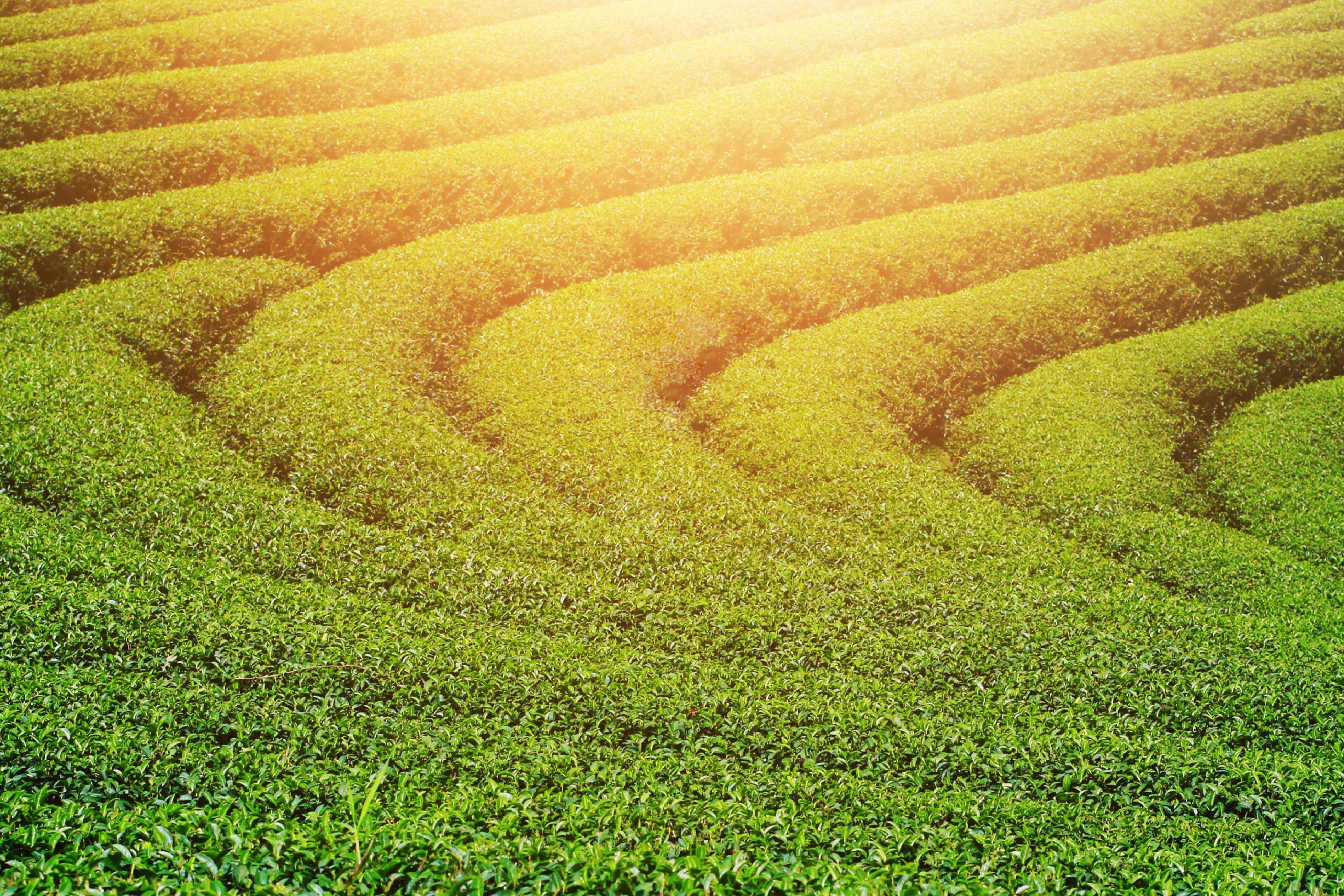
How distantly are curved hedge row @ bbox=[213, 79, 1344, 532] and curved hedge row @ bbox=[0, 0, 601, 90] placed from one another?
59.5 ft

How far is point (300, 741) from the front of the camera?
11.8 metres

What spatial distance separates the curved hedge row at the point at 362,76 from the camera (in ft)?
106

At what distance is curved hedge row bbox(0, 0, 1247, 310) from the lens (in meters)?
26.0

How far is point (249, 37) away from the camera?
1535 inches

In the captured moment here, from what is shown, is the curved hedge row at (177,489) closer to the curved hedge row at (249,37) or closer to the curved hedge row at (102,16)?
the curved hedge row at (249,37)

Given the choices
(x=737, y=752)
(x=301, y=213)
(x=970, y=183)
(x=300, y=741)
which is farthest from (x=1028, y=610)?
(x=301, y=213)

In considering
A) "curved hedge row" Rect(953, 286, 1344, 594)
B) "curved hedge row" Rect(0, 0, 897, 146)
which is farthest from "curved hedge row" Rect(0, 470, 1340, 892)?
"curved hedge row" Rect(0, 0, 897, 146)

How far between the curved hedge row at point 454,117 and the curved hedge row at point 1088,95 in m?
7.90

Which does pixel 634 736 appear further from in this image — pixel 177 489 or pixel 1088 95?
pixel 1088 95

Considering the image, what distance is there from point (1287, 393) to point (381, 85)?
3473 cm

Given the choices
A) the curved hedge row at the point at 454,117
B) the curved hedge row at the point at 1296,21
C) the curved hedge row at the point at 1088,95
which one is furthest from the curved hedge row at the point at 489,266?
the curved hedge row at the point at 454,117

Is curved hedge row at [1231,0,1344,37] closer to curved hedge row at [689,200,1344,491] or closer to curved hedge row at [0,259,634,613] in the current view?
curved hedge row at [689,200,1344,491]

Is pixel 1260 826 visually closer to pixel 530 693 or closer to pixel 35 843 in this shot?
pixel 530 693

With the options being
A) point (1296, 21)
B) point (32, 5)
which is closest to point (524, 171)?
point (32, 5)
